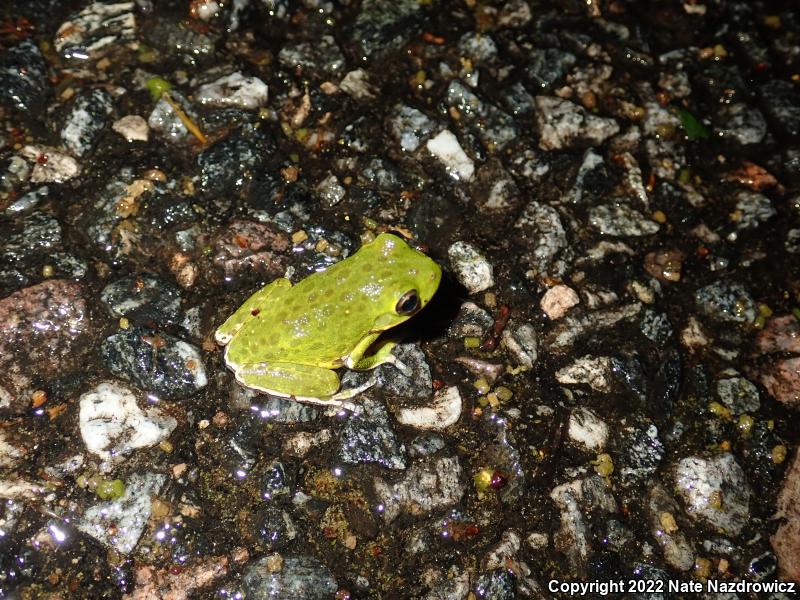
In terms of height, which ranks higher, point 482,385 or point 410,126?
point 410,126

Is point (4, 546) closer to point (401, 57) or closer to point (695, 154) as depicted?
point (401, 57)

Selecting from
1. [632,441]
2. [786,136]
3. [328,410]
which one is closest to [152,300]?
[328,410]

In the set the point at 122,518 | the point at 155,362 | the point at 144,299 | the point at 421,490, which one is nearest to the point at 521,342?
the point at 421,490

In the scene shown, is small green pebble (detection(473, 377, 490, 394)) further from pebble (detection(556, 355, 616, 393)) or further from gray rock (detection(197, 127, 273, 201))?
gray rock (detection(197, 127, 273, 201))

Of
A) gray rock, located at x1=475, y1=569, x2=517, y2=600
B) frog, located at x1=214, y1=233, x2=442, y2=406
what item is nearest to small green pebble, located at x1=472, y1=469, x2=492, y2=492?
gray rock, located at x1=475, y1=569, x2=517, y2=600

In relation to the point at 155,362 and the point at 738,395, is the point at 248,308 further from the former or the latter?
the point at 738,395

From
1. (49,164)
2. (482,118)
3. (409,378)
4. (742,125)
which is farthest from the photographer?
A: (742,125)

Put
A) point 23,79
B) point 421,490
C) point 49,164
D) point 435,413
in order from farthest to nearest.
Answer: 1. point 23,79
2. point 49,164
3. point 435,413
4. point 421,490
